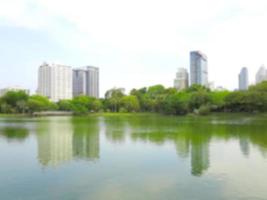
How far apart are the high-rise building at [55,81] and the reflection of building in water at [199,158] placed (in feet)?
368

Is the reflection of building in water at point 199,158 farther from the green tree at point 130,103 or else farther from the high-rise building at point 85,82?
the high-rise building at point 85,82

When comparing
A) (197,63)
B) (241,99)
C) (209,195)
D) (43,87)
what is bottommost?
(209,195)

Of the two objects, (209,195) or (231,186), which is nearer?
(209,195)

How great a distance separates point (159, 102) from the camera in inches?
3142

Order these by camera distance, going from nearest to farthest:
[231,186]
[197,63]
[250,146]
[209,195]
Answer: [209,195], [231,186], [250,146], [197,63]

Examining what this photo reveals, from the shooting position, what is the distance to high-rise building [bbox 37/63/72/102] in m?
124

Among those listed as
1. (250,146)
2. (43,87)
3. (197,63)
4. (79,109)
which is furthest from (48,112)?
(250,146)

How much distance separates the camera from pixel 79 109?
8762 cm

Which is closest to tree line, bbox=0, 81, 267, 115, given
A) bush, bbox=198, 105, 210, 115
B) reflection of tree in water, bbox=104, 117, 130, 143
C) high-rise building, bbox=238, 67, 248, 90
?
bush, bbox=198, 105, 210, 115

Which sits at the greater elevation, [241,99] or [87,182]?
[241,99]

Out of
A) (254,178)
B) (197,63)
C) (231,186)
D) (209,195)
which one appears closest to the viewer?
(209,195)

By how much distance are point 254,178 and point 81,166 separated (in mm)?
6475

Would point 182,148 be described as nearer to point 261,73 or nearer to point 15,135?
point 15,135

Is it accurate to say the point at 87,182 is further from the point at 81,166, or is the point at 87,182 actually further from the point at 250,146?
the point at 250,146
